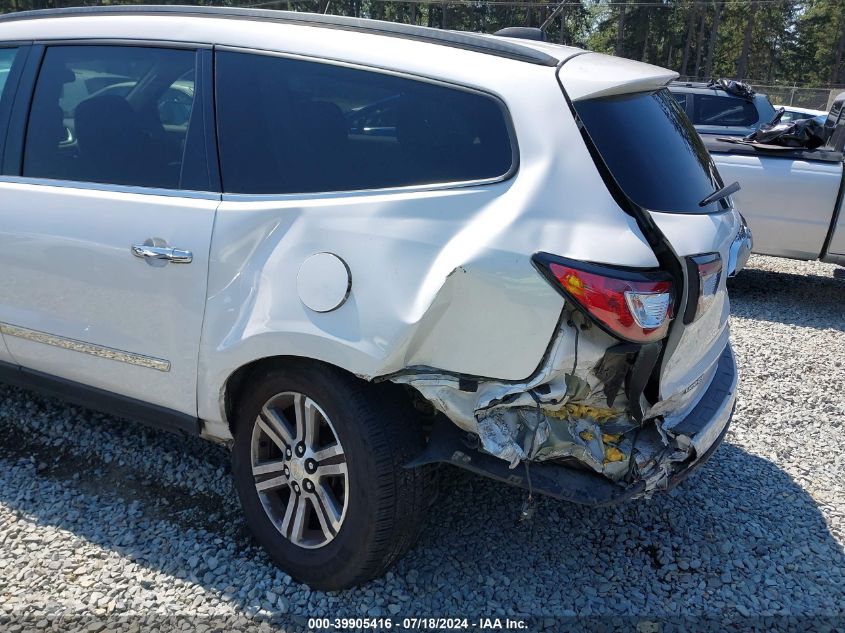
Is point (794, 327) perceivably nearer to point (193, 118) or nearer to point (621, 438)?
point (621, 438)

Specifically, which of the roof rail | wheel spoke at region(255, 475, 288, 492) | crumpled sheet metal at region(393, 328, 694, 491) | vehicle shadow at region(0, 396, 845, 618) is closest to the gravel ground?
vehicle shadow at region(0, 396, 845, 618)

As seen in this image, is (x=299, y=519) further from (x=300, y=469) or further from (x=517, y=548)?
(x=517, y=548)

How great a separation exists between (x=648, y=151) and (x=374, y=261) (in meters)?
1.01

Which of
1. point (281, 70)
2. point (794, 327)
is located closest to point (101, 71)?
point (281, 70)

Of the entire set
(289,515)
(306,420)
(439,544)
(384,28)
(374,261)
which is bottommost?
(439,544)

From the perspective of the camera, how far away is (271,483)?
9.41ft

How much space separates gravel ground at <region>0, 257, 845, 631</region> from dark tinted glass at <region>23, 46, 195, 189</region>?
1384 mm

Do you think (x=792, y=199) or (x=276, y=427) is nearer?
(x=276, y=427)

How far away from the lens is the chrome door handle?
8.88ft

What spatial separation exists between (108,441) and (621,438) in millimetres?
2604

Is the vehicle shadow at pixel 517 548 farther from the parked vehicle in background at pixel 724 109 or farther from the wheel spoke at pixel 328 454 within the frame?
the parked vehicle in background at pixel 724 109

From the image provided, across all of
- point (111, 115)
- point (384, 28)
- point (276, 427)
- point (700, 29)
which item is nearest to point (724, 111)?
point (384, 28)

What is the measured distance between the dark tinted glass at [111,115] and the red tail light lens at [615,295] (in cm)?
155

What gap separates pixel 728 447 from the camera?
4.04m
